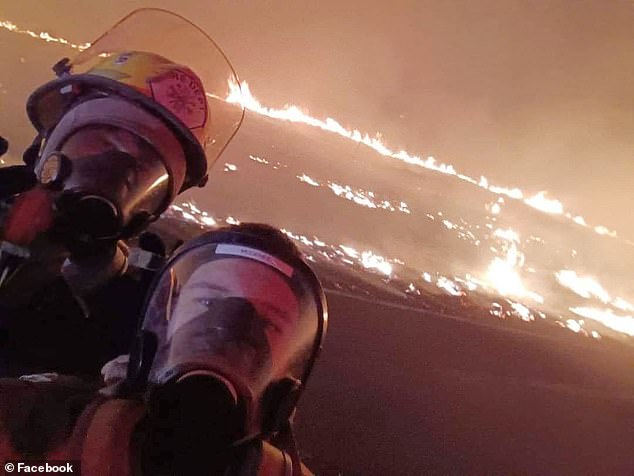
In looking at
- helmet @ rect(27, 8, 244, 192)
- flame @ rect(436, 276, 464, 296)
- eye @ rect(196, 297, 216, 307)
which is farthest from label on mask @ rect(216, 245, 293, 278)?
flame @ rect(436, 276, 464, 296)

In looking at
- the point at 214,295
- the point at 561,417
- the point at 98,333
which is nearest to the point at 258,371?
the point at 214,295

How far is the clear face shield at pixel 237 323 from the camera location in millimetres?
1248

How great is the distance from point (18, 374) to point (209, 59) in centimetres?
115

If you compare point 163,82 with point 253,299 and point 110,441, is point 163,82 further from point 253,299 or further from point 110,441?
point 110,441

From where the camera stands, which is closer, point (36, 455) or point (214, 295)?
point (36, 455)

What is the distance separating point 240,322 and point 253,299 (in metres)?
0.06

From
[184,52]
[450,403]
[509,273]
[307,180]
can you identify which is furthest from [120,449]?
[509,273]

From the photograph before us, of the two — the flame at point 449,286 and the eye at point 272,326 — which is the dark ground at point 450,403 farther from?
the eye at point 272,326

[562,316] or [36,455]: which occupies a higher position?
[36,455]

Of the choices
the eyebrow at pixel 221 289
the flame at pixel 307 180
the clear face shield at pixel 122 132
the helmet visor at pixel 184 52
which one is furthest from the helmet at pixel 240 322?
the flame at pixel 307 180

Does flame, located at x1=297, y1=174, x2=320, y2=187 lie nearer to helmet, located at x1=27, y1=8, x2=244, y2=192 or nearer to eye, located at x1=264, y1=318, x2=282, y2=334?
helmet, located at x1=27, y1=8, x2=244, y2=192

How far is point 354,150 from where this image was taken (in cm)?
1215

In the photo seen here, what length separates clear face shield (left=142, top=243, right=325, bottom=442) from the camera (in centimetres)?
125

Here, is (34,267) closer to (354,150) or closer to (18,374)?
(18,374)
